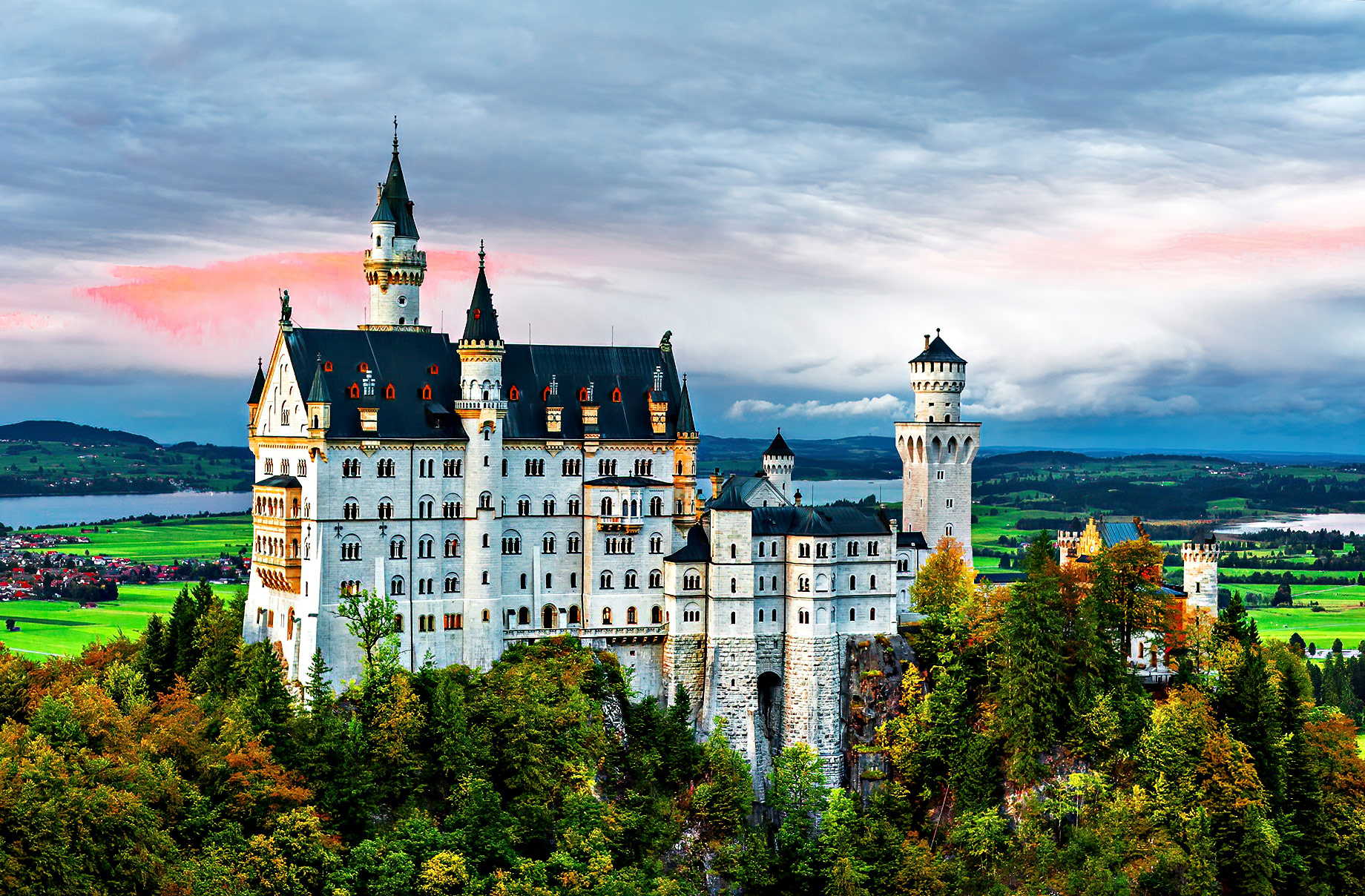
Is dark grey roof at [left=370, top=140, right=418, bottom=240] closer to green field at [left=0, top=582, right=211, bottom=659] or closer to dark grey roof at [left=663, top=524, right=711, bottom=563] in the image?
dark grey roof at [left=663, top=524, right=711, bottom=563]

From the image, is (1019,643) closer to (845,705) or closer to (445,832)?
(845,705)

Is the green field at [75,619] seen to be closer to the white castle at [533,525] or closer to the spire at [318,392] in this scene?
the white castle at [533,525]

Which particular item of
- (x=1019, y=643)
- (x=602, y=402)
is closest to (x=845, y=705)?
(x=1019, y=643)

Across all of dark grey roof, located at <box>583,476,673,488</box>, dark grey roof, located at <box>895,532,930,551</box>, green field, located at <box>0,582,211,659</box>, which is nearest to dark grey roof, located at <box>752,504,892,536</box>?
dark grey roof, located at <box>583,476,673,488</box>

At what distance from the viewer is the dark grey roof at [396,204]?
4122 inches

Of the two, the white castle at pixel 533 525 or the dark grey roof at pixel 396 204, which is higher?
the dark grey roof at pixel 396 204

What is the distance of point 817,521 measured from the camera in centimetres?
10044

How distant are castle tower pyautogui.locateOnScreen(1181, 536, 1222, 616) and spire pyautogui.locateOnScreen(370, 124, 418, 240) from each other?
59.1 m

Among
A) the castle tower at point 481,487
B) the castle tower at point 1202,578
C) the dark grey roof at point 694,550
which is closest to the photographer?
the castle tower at point 481,487

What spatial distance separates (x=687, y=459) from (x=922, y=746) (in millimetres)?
24646

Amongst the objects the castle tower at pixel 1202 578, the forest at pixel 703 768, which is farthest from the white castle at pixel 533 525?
the castle tower at pixel 1202 578

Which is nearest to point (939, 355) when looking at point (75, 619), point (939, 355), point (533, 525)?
point (939, 355)

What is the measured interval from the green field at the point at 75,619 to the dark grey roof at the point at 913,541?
209ft

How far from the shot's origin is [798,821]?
9600 cm
